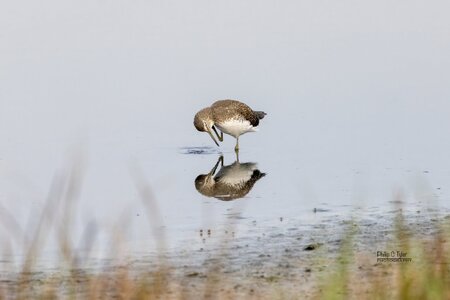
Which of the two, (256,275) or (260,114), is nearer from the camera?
(256,275)

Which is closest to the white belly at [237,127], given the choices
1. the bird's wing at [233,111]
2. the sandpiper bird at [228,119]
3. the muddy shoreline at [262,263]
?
the sandpiper bird at [228,119]

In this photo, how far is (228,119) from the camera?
18.7 meters

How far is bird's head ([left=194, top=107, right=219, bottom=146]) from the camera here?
1902cm

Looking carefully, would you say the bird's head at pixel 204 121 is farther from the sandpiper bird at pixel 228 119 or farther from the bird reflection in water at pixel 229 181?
the bird reflection in water at pixel 229 181

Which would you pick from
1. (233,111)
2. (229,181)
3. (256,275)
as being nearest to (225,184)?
(229,181)

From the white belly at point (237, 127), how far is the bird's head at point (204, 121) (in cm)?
39

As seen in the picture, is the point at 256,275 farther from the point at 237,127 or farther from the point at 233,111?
the point at 233,111

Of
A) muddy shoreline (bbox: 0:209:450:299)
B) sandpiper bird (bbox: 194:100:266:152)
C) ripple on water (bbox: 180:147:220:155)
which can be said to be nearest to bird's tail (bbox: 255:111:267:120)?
sandpiper bird (bbox: 194:100:266:152)

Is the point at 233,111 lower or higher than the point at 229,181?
higher

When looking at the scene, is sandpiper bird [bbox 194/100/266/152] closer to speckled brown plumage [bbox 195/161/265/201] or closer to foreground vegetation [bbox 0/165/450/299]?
speckled brown plumage [bbox 195/161/265/201]

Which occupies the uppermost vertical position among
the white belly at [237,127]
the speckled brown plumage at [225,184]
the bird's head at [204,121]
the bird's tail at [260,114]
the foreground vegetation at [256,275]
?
the bird's tail at [260,114]

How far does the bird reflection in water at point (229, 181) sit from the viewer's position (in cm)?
1377

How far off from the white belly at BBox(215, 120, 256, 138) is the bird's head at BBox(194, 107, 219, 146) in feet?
1.28

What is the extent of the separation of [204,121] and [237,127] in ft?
2.83
